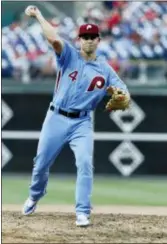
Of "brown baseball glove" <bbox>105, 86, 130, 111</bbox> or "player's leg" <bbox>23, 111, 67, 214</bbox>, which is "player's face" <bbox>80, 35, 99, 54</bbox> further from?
"player's leg" <bbox>23, 111, 67, 214</bbox>

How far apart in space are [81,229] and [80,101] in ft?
3.74

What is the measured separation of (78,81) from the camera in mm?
6707

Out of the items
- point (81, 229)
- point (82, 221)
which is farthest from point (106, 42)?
point (81, 229)

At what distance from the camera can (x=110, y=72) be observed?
690cm

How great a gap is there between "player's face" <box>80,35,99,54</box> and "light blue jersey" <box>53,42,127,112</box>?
109 millimetres

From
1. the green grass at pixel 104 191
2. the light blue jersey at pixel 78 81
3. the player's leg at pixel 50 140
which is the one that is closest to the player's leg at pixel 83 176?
the player's leg at pixel 50 140

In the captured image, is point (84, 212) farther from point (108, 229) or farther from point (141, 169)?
point (141, 169)

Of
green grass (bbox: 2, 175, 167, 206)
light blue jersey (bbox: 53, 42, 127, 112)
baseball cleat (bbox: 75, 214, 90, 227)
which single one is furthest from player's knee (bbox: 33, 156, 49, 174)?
green grass (bbox: 2, 175, 167, 206)

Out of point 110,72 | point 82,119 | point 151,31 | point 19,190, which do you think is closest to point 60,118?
point 82,119

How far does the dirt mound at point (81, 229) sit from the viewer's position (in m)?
5.98

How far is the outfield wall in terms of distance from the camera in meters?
11.4

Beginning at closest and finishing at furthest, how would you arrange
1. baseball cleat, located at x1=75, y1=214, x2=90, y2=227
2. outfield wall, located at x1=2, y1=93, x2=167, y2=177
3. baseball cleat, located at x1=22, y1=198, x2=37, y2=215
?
1. baseball cleat, located at x1=75, y1=214, x2=90, y2=227
2. baseball cleat, located at x1=22, y1=198, x2=37, y2=215
3. outfield wall, located at x1=2, y1=93, x2=167, y2=177

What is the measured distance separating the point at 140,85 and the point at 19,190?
8.52 ft

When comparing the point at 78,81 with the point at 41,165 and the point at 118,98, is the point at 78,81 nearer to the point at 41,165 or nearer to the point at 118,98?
the point at 118,98
